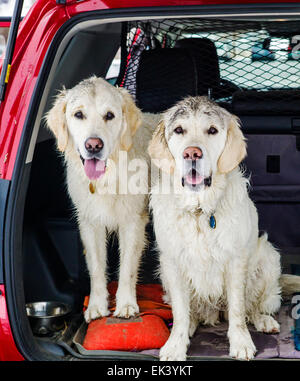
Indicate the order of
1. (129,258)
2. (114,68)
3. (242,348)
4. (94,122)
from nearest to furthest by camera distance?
1. (242,348)
2. (94,122)
3. (129,258)
4. (114,68)

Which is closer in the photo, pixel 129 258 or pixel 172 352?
pixel 172 352

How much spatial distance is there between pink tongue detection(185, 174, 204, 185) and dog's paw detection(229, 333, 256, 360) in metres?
0.74

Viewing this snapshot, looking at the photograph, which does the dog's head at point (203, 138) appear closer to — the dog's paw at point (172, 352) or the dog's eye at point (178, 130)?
the dog's eye at point (178, 130)

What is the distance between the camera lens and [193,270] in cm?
267

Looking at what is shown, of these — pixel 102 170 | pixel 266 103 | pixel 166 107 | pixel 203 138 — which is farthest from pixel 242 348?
pixel 166 107

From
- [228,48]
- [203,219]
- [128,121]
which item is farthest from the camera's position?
[228,48]

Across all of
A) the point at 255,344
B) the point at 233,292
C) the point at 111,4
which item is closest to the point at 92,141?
the point at 111,4

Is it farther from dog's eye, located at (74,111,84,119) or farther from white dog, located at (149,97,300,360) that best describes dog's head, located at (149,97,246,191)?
dog's eye, located at (74,111,84,119)

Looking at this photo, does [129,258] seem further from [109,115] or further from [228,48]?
[228,48]

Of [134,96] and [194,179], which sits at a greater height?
[134,96]

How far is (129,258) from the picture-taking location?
3084 millimetres

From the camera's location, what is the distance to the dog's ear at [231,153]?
250 centimetres

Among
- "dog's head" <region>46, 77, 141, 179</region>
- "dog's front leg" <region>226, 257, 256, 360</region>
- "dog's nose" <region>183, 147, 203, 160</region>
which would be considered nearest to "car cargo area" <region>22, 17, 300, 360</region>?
"dog's front leg" <region>226, 257, 256, 360</region>

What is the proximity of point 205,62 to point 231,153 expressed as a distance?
1268mm
